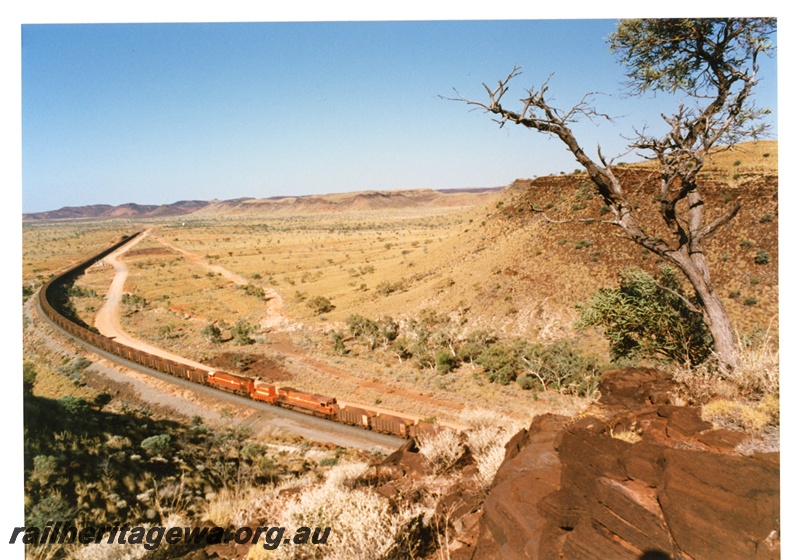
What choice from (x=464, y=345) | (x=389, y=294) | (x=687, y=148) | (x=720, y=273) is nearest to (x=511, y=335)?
(x=464, y=345)

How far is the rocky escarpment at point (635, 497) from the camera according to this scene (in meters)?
3.56

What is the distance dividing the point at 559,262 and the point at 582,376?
12.4 m

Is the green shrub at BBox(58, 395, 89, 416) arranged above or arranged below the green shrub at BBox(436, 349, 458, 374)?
above

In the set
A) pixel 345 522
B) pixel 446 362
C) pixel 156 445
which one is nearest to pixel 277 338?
pixel 446 362

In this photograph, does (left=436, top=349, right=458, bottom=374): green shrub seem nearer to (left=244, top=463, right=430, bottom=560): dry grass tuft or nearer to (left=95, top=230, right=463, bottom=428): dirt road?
(left=95, top=230, right=463, bottom=428): dirt road

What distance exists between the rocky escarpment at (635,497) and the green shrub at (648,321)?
3798 millimetres

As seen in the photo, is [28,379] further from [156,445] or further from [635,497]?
[635,497]

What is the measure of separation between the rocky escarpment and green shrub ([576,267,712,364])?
3798 mm

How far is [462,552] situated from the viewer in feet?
15.5

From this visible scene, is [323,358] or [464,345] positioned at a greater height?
[464,345]

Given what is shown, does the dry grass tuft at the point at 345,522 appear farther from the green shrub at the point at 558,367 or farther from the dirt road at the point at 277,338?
the green shrub at the point at 558,367

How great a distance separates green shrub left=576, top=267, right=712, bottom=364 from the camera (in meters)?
8.32

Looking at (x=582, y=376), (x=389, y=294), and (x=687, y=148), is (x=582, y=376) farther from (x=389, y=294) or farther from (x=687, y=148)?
(x=389, y=294)

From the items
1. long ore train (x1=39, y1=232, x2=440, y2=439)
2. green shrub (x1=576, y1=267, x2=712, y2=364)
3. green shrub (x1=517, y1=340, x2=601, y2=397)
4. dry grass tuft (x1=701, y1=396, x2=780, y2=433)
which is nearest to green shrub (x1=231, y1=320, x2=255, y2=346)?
long ore train (x1=39, y1=232, x2=440, y2=439)
